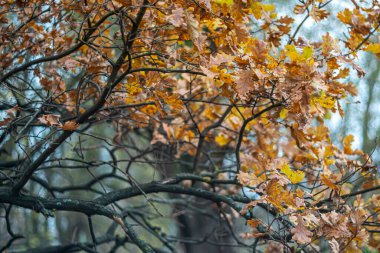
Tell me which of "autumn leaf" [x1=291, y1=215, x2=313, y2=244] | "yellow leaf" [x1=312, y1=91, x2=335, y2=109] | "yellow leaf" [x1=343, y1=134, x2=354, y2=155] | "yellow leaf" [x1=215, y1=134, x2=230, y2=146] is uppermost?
"yellow leaf" [x1=215, y1=134, x2=230, y2=146]

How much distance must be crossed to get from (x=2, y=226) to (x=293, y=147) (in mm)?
5451

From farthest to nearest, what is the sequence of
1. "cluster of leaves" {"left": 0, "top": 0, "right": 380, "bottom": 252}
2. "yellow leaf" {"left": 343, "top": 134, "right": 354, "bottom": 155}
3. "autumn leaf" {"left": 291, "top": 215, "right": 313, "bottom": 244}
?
"yellow leaf" {"left": 343, "top": 134, "right": 354, "bottom": 155}, "cluster of leaves" {"left": 0, "top": 0, "right": 380, "bottom": 252}, "autumn leaf" {"left": 291, "top": 215, "right": 313, "bottom": 244}

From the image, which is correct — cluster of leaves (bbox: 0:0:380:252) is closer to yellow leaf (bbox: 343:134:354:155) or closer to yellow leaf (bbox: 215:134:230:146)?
yellow leaf (bbox: 343:134:354:155)

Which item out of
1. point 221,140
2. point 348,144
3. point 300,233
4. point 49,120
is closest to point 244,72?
point 300,233

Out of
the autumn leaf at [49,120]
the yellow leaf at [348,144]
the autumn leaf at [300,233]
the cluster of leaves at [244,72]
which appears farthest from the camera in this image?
the yellow leaf at [348,144]

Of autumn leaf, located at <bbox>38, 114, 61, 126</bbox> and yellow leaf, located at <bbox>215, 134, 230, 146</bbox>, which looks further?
yellow leaf, located at <bbox>215, 134, 230, 146</bbox>

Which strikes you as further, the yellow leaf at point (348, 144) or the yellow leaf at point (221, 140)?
the yellow leaf at point (221, 140)

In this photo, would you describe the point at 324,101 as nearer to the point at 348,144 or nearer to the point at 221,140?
the point at 348,144

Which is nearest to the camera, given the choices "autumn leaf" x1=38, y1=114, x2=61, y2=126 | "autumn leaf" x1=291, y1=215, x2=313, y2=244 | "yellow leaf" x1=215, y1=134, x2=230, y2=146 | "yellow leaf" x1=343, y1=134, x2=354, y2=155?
"autumn leaf" x1=291, y1=215, x2=313, y2=244

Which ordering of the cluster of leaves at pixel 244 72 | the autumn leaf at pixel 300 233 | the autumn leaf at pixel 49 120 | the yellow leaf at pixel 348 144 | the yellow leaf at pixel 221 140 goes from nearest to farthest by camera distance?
the autumn leaf at pixel 300 233 < the cluster of leaves at pixel 244 72 < the autumn leaf at pixel 49 120 < the yellow leaf at pixel 348 144 < the yellow leaf at pixel 221 140

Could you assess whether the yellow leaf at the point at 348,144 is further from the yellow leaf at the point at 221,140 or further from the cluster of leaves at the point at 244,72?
the yellow leaf at the point at 221,140

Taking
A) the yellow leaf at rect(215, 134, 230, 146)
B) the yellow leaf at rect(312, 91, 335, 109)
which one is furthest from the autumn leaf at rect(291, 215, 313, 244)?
the yellow leaf at rect(215, 134, 230, 146)

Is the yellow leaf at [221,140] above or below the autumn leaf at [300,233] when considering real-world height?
above

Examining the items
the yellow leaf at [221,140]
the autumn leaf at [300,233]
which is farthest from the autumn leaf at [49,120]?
the yellow leaf at [221,140]
